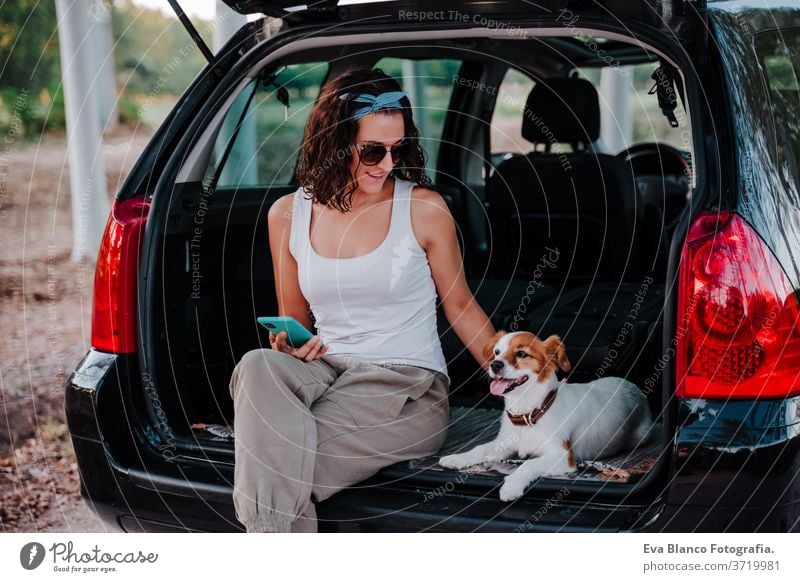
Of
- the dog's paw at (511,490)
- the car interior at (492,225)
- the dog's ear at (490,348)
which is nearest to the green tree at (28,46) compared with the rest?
the car interior at (492,225)

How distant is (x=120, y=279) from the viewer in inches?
118

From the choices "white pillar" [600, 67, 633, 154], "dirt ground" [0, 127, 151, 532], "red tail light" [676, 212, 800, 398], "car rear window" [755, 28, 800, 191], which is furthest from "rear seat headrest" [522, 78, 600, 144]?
"white pillar" [600, 67, 633, 154]

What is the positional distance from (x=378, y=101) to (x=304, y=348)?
81cm

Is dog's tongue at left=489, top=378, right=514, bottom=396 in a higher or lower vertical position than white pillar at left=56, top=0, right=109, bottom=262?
lower

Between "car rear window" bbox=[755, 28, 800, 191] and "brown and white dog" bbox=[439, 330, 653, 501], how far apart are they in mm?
837

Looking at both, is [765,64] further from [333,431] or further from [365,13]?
[333,431]

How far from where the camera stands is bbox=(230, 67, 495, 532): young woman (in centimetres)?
280

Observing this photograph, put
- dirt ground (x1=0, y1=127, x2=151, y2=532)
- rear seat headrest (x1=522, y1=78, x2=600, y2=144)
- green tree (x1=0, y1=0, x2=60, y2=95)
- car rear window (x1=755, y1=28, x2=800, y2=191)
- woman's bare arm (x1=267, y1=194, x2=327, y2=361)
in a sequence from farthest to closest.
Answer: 1. green tree (x1=0, y1=0, x2=60, y2=95)
2. rear seat headrest (x1=522, y1=78, x2=600, y2=144)
3. dirt ground (x1=0, y1=127, x2=151, y2=532)
4. woman's bare arm (x1=267, y1=194, x2=327, y2=361)
5. car rear window (x1=755, y1=28, x2=800, y2=191)

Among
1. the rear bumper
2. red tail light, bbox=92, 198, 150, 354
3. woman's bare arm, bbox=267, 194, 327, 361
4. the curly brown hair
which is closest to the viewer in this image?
the rear bumper

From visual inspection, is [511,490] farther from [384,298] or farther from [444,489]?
[384,298]

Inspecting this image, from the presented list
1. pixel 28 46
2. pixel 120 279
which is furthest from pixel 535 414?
pixel 28 46

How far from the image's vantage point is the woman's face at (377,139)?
3033 millimetres

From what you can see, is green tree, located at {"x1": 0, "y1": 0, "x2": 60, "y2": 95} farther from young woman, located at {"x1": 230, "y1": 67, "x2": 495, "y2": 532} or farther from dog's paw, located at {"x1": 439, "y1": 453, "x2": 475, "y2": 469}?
dog's paw, located at {"x1": 439, "y1": 453, "x2": 475, "y2": 469}
